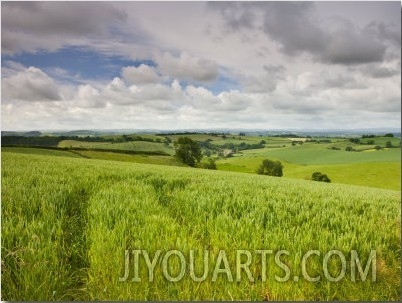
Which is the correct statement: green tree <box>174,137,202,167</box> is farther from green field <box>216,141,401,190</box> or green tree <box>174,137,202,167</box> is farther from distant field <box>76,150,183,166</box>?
green field <box>216,141,401,190</box>

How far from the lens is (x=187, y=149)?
3189 centimetres

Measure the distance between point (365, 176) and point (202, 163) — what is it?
43.9 meters

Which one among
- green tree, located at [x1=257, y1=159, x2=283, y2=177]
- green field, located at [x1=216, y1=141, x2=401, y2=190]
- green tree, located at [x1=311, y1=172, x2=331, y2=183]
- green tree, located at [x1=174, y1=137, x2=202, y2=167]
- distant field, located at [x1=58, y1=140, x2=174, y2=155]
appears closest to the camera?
green tree, located at [x1=174, y1=137, x2=202, y2=167]

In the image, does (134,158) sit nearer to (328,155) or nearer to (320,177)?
(320,177)

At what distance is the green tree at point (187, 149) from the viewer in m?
29.1

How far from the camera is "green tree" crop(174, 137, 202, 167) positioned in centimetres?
2911

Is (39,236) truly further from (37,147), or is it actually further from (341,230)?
(37,147)

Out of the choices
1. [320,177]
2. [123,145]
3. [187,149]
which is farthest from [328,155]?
[187,149]

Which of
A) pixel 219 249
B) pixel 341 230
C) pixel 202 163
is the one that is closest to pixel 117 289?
pixel 219 249

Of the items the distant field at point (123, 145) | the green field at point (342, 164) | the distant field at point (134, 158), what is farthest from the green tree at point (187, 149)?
the green field at point (342, 164)

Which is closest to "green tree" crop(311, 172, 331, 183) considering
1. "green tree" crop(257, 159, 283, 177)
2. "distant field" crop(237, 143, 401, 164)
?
"green tree" crop(257, 159, 283, 177)

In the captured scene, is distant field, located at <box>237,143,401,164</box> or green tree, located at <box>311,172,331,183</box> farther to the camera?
distant field, located at <box>237,143,401,164</box>

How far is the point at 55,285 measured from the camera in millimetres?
3955

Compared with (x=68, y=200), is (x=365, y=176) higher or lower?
lower
